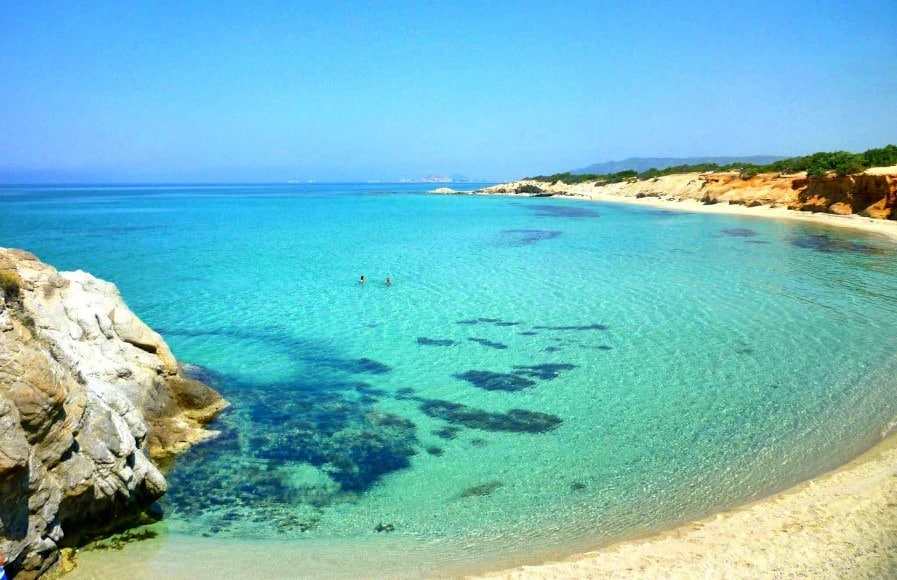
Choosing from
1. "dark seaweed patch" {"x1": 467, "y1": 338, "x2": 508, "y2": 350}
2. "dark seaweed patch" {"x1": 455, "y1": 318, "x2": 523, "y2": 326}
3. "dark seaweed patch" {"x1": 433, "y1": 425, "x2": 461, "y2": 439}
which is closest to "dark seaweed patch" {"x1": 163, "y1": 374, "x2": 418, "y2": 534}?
"dark seaweed patch" {"x1": 433, "y1": 425, "x2": 461, "y2": 439}

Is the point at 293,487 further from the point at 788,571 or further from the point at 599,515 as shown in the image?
the point at 788,571

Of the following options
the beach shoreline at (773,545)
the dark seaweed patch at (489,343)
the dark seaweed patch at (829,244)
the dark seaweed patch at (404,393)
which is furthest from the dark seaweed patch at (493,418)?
the dark seaweed patch at (829,244)

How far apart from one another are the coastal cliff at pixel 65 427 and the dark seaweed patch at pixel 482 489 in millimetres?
4397

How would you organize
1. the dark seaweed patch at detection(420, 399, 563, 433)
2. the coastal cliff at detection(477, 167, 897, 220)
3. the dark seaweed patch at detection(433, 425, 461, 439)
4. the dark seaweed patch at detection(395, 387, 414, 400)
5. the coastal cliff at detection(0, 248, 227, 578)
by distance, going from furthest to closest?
the coastal cliff at detection(477, 167, 897, 220) < the dark seaweed patch at detection(395, 387, 414, 400) < the dark seaweed patch at detection(420, 399, 563, 433) < the dark seaweed patch at detection(433, 425, 461, 439) < the coastal cliff at detection(0, 248, 227, 578)

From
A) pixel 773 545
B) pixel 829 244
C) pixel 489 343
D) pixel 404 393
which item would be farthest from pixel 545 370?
pixel 829 244

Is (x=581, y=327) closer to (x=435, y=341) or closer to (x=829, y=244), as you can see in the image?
(x=435, y=341)

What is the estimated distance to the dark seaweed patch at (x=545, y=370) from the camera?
13656 millimetres

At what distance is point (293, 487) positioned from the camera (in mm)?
9055

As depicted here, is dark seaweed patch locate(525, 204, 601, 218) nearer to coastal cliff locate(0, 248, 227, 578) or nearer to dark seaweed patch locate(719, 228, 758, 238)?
dark seaweed patch locate(719, 228, 758, 238)

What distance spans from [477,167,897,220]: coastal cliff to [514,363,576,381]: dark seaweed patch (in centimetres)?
3979

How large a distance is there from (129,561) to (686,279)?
22954 millimetres

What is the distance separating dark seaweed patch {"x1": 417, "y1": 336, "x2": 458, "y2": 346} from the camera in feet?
53.2

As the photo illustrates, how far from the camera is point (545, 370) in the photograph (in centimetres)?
1405

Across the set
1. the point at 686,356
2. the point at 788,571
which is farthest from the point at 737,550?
the point at 686,356
